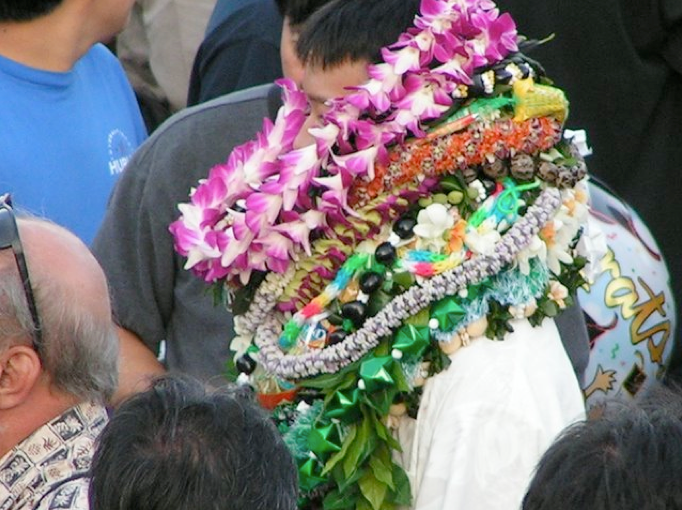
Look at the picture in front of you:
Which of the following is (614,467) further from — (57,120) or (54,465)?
(57,120)

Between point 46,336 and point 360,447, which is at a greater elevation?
point 46,336

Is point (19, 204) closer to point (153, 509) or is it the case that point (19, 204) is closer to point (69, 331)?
point (69, 331)

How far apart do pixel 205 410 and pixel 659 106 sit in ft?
9.26

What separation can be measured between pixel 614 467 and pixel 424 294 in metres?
0.85

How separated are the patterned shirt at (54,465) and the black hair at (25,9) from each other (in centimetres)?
154

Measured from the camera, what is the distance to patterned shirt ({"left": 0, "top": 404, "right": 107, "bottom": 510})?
8.87ft

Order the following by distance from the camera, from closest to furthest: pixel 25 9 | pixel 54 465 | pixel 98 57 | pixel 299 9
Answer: pixel 54 465 → pixel 299 9 → pixel 25 9 → pixel 98 57

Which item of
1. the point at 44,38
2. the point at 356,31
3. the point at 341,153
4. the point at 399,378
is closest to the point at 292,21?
the point at 44,38

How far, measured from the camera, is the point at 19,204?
3820 mm

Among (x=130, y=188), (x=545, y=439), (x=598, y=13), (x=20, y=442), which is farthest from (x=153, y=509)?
(x=598, y=13)

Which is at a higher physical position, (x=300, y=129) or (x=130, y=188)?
(x=300, y=129)

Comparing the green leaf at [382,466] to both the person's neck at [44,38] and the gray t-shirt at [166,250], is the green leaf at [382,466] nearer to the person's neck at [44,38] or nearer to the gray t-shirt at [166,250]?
the gray t-shirt at [166,250]

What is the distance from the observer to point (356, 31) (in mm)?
3207

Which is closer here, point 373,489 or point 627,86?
point 373,489
